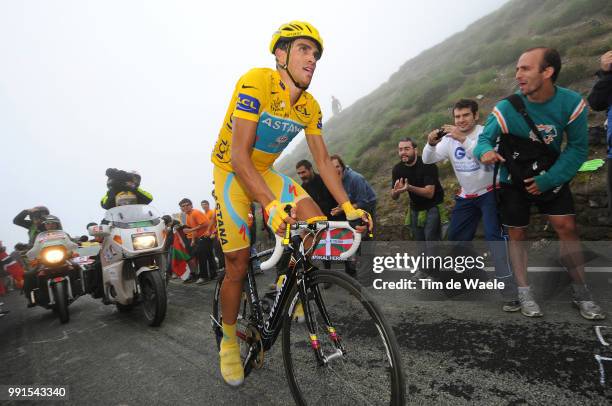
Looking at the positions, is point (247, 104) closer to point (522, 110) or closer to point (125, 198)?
point (522, 110)

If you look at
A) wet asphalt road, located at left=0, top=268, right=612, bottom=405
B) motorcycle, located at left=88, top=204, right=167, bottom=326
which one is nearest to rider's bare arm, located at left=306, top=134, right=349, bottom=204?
wet asphalt road, located at left=0, top=268, right=612, bottom=405

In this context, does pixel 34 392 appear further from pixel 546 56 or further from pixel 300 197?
pixel 546 56

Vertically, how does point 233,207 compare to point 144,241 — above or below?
above

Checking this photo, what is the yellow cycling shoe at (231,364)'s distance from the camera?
2.47m

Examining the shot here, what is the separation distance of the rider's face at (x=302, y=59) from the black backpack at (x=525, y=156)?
2218 millimetres

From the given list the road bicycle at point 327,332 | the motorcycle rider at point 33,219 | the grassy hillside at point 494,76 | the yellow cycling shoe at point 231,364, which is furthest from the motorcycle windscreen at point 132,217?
the grassy hillside at point 494,76

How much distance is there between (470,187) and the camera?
399 cm

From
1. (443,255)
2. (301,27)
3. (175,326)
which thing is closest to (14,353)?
(175,326)

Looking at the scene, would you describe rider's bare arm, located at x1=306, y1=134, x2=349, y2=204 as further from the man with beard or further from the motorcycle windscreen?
the motorcycle windscreen

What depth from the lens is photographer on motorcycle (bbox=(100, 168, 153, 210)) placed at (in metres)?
5.62

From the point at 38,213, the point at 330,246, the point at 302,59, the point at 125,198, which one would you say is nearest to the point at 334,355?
the point at 330,246

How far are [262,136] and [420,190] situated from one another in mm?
3327

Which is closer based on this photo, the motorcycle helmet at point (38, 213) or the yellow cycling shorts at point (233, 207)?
the yellow cycling shorts at point (233, 207)

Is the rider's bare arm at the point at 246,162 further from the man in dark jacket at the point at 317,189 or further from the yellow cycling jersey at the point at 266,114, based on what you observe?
the man in dark jacket at the point at 317,189
